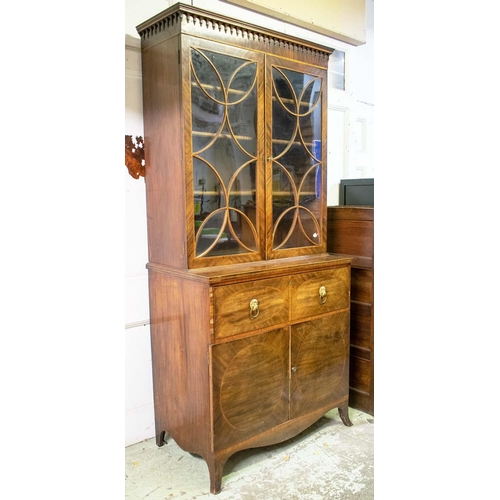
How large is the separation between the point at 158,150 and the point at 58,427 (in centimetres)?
Answer: 169

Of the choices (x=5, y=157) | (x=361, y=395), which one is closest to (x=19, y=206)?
(x=5, y=157)

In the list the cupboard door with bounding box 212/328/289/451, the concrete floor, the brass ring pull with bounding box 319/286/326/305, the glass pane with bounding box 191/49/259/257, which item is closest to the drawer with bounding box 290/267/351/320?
the brass ring pull with bounding box 319/286/326/305

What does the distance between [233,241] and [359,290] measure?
0.83 m

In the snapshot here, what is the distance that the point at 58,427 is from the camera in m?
0.42

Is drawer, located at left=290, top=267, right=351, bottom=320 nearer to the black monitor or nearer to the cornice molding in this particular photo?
the black monitor

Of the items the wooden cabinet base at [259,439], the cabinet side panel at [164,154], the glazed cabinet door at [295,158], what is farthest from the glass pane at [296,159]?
the wooden cabinet base at [259,439]

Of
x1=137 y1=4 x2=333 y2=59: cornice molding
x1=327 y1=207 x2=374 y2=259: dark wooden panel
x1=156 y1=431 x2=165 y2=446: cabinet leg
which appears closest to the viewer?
x1=137 y1=4 x2=333 y2=59: cornice molding

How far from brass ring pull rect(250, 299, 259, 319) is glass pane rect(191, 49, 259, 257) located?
9.4 inches

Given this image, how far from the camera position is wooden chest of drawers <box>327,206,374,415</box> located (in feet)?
7.91

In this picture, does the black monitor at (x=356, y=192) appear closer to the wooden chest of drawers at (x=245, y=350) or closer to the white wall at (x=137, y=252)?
the wooden chest of drawers at (x=245, y=350)

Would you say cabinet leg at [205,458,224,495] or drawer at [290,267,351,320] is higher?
drawer at [290,267,351,320]

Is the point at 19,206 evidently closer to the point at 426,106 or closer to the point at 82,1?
the point at 82,1

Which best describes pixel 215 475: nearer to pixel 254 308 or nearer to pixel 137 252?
pixel 254 308

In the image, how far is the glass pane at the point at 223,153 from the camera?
1876mm
